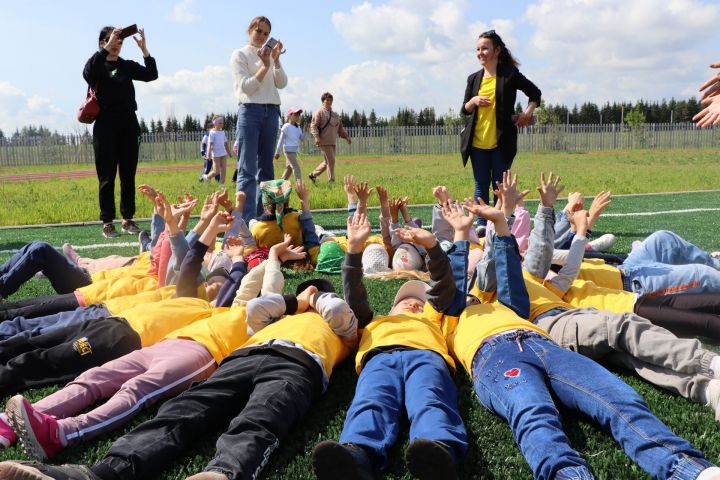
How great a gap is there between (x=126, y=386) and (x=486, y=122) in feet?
16.5

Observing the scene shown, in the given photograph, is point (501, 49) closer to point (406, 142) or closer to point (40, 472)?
point (40, 472)

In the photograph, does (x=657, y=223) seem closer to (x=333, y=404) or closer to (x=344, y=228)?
(x=344, y=228)

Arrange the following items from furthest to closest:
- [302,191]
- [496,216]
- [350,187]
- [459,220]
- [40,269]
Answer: [350,187] < [302,191] < [40,269] < [459,220] < [496,216]

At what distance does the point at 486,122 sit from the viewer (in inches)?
267

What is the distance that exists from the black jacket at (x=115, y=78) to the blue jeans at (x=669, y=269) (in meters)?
5.94

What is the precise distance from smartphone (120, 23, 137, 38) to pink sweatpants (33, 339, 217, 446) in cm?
544

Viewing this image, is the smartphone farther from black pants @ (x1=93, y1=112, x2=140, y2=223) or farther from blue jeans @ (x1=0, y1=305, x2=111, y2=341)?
blue jeans @ (x1=0, y1=305, x2=111, y2=341)

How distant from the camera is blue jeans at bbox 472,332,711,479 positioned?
2094mm

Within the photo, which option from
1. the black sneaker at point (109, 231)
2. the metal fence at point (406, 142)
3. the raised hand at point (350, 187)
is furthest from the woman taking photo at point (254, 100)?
the metal fence at point (406, 142)

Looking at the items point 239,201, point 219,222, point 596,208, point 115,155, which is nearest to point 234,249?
point 219,222

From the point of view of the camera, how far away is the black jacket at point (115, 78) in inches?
290

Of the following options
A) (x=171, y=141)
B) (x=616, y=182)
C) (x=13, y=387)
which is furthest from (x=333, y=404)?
(x=171, y=141)

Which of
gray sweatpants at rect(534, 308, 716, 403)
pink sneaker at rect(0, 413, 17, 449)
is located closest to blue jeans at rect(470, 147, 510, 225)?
gray sweatpants at rect(534, 308, 716, 403)

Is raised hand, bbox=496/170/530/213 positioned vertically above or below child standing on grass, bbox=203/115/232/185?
below
